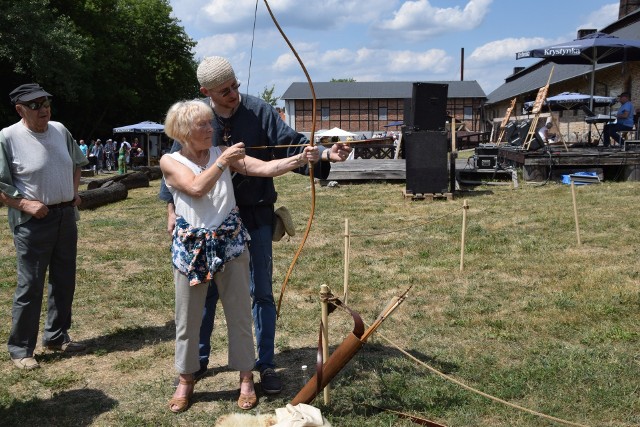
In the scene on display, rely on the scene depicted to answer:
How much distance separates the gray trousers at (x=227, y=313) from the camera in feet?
10.8

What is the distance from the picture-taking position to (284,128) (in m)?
3.58

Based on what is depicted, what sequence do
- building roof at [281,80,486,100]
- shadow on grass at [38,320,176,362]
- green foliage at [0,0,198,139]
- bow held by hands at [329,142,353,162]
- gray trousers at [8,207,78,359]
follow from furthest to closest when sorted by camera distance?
building roof at [281,80,486,100] → green foliage at [0,0,198,139] → shadow on grass at [38,320,176,362] → gray trousers at [8,207,78,359] → bow held by hands at [329,142,353,162]

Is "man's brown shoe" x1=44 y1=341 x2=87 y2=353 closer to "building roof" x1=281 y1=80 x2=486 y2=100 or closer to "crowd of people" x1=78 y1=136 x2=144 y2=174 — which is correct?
"crowd of people" x1=78 y1=136 x2=144 y2=174

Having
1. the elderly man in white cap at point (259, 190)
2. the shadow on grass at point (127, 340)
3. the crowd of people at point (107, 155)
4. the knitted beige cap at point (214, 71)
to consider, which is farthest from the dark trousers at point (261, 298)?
the crowd of people at point (107, 155)

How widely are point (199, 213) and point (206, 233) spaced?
11 cm

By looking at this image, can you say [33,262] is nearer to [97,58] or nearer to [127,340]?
[127,340]

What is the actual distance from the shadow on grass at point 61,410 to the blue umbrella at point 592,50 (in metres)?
14.4

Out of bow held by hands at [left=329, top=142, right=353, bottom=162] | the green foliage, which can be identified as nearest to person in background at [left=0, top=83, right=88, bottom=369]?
bow held by hands at [left=329, top=142, right=353, bottom=162]

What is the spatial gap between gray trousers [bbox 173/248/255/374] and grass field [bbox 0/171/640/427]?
0.87 ft

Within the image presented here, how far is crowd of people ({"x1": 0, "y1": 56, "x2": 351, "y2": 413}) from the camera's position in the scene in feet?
10.5

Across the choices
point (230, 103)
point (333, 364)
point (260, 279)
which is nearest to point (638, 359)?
point (333, 364)

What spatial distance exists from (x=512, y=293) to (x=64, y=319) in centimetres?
355

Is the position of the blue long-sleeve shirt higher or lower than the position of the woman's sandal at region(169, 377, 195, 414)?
higher

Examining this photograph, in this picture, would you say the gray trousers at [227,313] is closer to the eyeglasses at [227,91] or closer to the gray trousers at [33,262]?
the eyeglasses at [227,91]
